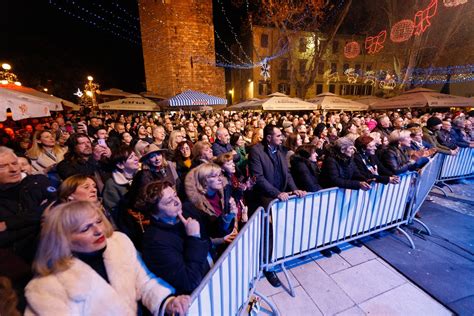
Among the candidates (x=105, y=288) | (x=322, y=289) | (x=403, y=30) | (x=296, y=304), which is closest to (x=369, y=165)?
(x=322, y=289)

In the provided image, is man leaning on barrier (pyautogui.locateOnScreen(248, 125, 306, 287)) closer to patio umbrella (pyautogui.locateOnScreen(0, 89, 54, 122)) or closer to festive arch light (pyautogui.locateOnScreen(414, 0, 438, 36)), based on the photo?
patio umbrella (pyautogui.locateOnScreen(0, 89, 54, 122))

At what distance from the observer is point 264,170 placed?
3461mm

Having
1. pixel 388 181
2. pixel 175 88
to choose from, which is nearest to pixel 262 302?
pixel 388 181

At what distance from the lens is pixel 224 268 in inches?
73.7

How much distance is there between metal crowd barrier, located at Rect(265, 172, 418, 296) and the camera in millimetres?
3039

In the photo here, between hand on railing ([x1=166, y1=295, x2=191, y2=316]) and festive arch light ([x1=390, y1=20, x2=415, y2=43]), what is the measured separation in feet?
40.4

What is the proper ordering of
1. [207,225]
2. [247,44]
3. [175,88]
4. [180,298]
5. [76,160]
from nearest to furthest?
[180,298] < [207,225] < [76,160] < [175,88] < [247,44]

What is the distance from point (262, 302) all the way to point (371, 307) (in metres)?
1.32

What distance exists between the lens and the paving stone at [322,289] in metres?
2.62

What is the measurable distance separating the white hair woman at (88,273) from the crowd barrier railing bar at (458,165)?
7647mm

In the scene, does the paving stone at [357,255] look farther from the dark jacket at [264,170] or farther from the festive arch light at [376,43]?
the festive arch light at [376,43]

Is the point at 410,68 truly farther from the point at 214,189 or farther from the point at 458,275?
the point at 214,189

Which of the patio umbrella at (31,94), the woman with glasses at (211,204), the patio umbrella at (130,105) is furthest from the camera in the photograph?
the patio umbrella at (130,105)

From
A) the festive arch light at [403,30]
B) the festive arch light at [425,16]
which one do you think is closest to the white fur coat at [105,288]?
the festive arch light at [403,30]
